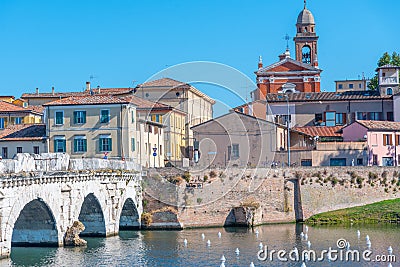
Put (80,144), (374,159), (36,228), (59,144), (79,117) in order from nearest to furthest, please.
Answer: (36,228)
(79,117)
(80,144)
(59,144)
(374,159)

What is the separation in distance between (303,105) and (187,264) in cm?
5383

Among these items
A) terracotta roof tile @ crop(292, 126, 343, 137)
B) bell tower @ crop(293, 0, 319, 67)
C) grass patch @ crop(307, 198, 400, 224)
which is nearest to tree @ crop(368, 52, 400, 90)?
bell tower @ crop(293, 0, 319, 67)

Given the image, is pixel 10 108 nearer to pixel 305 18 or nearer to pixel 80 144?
pixel 80 144

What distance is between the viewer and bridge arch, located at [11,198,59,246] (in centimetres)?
5191

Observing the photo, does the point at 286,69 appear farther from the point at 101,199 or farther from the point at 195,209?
the point at 101,199

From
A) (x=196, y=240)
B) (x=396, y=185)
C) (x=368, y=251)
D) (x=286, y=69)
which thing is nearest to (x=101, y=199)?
(x=196, y=240)

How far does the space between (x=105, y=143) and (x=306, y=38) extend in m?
57.2

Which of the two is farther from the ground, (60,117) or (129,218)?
(60,117)

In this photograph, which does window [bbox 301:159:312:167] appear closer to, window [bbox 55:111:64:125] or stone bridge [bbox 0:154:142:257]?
stone bridge [bbox 0:154:142:257]

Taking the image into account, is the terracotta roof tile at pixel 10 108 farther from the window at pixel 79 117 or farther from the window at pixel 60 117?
the window at pixel 79 117

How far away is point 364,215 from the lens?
7200cm

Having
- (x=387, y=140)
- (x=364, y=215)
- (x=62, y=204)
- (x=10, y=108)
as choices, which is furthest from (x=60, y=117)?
(x=387, y=140)

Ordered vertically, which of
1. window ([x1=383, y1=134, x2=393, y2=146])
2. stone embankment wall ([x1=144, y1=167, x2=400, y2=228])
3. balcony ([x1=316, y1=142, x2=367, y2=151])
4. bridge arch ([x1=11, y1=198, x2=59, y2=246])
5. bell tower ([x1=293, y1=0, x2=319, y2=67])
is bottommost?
bridge arch ([x1=11, y1=198, x2=59, y2=246])
